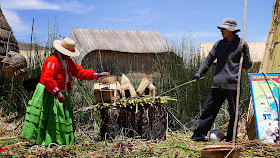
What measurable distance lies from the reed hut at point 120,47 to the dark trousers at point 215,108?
9.44 metres

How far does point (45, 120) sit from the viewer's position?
4383mm

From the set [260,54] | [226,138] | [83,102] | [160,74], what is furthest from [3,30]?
[260,54]

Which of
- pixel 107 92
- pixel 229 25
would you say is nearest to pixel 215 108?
pixel 229 25

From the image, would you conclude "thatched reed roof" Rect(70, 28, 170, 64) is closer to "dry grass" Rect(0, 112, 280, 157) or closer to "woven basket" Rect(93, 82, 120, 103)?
"woven basket" Rect(93, 82, 120, 103)

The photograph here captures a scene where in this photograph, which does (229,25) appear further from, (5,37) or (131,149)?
(5,37)

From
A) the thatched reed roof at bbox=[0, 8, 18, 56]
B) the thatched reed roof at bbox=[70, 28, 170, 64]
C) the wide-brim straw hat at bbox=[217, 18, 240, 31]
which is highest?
the thatched reed roof at bbox=[70, 28, 170, 64]

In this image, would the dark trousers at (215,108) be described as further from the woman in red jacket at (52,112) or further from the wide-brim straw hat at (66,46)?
the wide-brim straw hat at (66,46)

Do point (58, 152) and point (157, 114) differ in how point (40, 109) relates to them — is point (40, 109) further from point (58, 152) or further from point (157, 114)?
point (157, 114)

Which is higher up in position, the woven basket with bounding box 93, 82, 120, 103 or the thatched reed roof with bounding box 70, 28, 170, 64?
the thatched reed roof with bounding box 70, 28, 170, 64

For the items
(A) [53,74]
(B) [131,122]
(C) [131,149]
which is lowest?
(C) [131,149]

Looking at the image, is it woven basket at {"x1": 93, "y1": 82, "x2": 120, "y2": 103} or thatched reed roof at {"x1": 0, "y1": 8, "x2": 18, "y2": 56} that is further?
thatched reed roof at {"x1": 0, "y1": 8, "x2": 18, "y2": 56}

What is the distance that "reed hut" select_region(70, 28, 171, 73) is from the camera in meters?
14.7

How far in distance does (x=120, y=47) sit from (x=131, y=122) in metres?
11.1

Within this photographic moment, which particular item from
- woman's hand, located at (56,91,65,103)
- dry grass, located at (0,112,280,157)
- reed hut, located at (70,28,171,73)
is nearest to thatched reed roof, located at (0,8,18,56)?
dry grass, located at (0,112,280,157)
